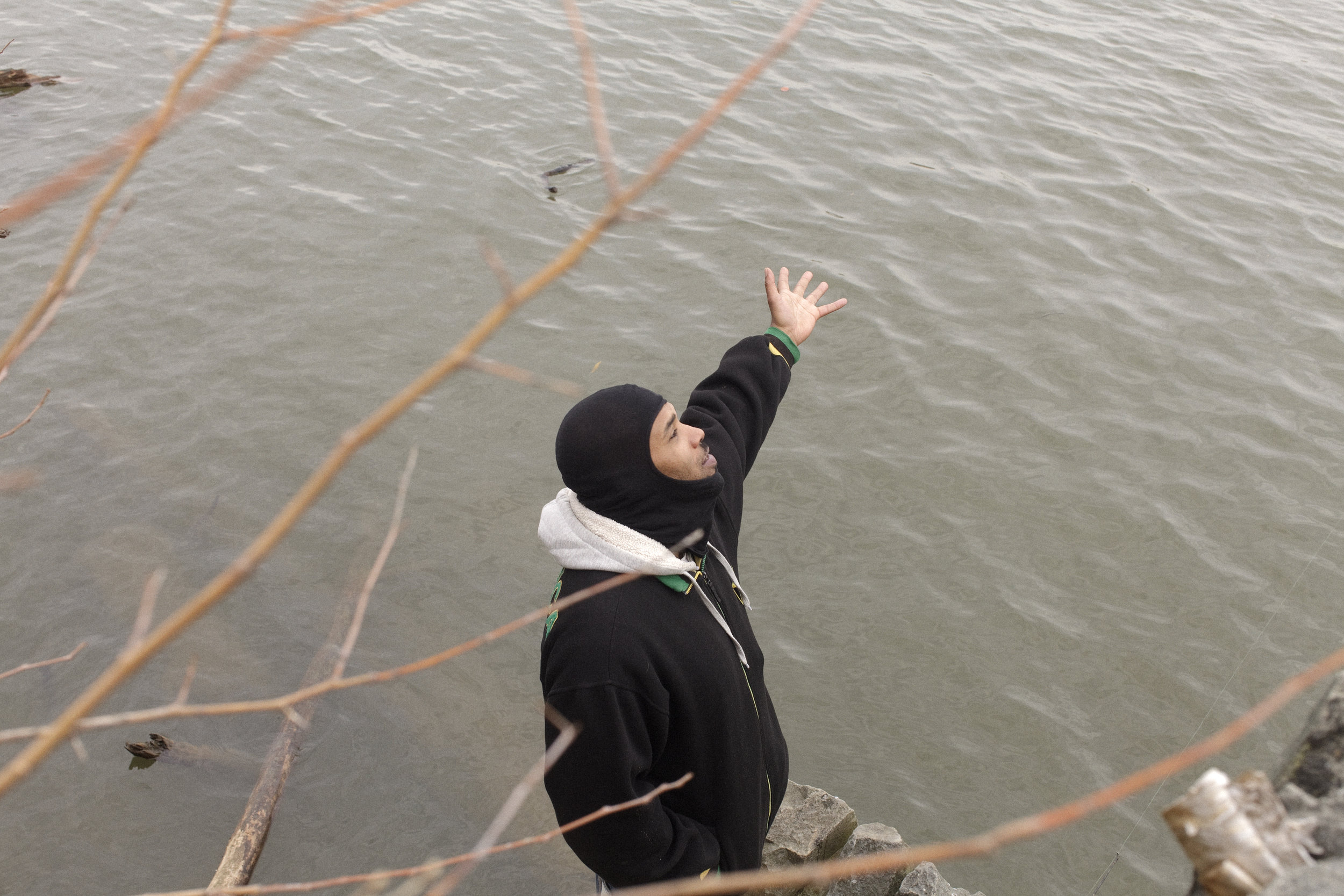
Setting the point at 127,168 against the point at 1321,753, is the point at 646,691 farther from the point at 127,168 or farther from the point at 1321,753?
the point at 127,168

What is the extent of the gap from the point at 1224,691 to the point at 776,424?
297 cm

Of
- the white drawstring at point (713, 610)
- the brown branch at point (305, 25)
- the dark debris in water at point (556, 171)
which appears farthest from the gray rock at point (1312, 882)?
the dark debris in water at point (556, 171)

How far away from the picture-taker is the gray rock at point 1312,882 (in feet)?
3.93

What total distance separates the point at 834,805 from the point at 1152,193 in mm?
7077

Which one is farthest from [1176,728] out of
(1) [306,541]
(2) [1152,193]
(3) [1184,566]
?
(2) [1152,193]

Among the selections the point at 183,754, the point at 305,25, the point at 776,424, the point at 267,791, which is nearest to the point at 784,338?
the point at 776,424

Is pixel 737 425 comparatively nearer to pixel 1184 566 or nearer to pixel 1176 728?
pixel 1176 728

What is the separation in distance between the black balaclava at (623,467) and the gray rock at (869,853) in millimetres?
1986

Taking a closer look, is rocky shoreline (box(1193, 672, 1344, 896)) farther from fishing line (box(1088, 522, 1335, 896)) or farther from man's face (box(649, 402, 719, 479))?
fishing line (box(1088, 522, 1335, 896))

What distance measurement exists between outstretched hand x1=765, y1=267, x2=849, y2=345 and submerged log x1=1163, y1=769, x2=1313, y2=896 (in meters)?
2.70

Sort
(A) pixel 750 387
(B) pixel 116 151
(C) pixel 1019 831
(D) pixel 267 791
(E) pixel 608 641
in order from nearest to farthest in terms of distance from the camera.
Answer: (C) pixel 1019 831
(B) pixel 116 151
(E) pixel 608 641
(A) pixel 750 387
(D) pixel 267 791

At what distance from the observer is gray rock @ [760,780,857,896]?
13.1 ft

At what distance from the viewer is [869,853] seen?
162 inches

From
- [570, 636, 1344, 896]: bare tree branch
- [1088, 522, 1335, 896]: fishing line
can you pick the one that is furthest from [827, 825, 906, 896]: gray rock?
[570, 636, 1344, 896]: bare tree branch
